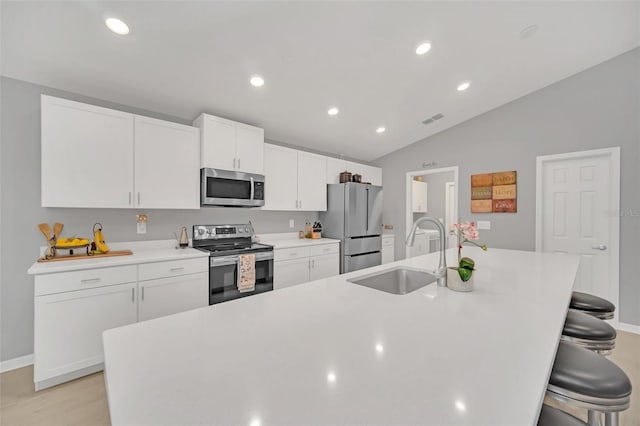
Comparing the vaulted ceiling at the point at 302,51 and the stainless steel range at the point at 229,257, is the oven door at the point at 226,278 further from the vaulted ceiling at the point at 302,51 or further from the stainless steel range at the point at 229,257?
the vaulted ceiling at the point at 302,51

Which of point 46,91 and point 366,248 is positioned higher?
point 46,91

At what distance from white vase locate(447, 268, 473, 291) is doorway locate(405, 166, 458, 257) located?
10.5 ft

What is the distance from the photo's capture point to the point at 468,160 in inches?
163

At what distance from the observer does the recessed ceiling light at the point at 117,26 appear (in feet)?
5.90

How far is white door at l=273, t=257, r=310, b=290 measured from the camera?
3.14m

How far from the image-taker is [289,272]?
328cm

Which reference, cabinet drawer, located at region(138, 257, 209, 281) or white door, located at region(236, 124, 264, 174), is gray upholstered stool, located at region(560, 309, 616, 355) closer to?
cabinet drawer, located at region(138, 257, 209, 281)

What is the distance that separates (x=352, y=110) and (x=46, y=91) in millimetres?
3021

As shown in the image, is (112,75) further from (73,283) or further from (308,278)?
(308,278)

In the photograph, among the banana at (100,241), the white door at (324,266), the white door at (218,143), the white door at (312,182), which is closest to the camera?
the banana at (100,241)

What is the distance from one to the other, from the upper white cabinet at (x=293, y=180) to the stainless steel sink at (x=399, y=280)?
204cm

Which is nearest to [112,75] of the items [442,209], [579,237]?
[579,237]

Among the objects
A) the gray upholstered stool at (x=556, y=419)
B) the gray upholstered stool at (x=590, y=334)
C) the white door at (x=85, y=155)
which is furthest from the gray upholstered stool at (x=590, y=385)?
the white door at (x=85, y=155)

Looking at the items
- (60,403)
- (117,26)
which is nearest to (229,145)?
(117,26)
